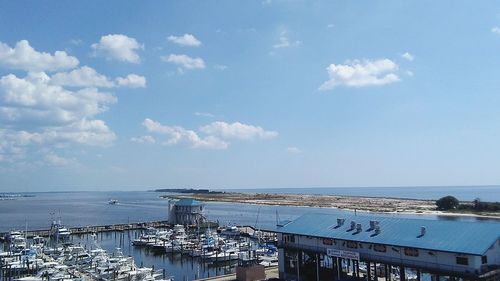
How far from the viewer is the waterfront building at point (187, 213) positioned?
113 meters

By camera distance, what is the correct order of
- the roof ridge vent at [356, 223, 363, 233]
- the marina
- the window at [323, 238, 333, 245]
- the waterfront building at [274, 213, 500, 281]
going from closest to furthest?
the waterfront building at [274, 213, 500, 281]
the roof ridge vent at [356, 223, 363, 233]
the window at [323, 238, 333, 245]
the marina

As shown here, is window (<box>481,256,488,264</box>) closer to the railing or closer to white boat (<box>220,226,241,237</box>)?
the railing

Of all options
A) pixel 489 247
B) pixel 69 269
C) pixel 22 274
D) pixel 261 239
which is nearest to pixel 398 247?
pixel 489 247

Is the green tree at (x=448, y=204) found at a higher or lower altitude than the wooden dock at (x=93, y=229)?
higher

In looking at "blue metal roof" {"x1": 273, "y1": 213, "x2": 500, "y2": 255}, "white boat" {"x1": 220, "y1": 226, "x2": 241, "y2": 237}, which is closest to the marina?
"white boat" {"x1": 220, "y1": 226, "x2": 241, "y2": 237}

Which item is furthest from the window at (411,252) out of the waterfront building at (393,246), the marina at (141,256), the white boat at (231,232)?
the white boat at (231,232)

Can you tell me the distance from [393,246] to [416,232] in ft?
6.64

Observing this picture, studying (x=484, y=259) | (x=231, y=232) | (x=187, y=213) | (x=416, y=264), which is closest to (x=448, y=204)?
(x=231, y=232)

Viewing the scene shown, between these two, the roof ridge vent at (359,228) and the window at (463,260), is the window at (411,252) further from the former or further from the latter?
the roof ridge vent at (359,228)

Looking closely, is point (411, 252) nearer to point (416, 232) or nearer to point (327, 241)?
point (416, 232)

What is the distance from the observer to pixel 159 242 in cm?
8750

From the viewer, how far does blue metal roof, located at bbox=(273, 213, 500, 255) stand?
32062mm

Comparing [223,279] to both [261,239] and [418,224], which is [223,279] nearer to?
[418,224]

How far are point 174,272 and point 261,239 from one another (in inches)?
1123
